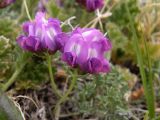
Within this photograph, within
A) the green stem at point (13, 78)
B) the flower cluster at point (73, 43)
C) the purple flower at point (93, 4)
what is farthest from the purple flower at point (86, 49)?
the purple flower at point (93, 4)

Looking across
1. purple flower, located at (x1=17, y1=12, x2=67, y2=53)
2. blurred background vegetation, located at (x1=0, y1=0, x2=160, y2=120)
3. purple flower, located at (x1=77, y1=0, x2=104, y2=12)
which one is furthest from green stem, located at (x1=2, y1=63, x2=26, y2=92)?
purple flower, located at (x1=77, y1=0, x2=104, y2=12)

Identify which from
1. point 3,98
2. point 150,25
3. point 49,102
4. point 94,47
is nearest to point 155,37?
point 150,25

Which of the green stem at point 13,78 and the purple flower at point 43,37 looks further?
the green stem at point 13,78

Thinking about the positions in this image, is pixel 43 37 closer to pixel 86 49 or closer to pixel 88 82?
pixel 86 49

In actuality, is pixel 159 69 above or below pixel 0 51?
below

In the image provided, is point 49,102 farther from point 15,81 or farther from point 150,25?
point 150,25

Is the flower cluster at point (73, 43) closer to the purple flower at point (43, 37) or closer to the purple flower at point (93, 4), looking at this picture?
the purple flower at point (43, 37)
